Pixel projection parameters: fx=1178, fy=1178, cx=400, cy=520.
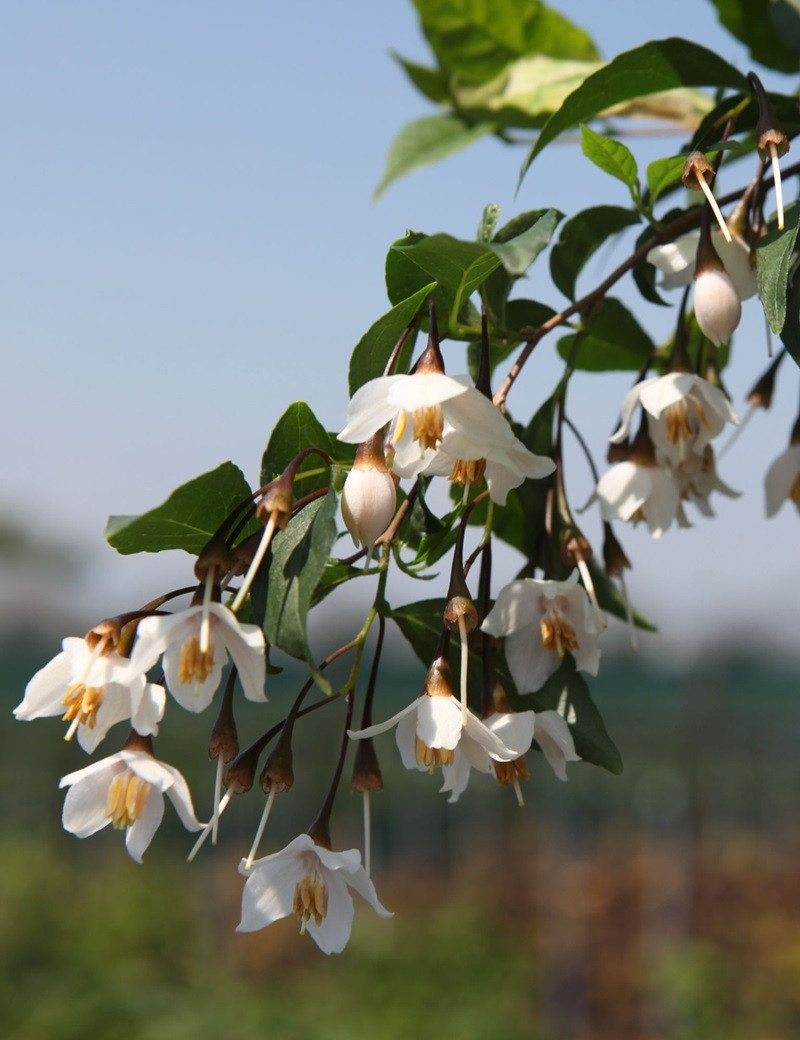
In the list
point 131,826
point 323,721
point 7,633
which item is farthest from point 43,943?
point 7,633

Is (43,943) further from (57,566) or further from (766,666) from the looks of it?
(57,566)

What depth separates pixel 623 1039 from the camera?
6488mm

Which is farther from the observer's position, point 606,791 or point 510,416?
point 606,791

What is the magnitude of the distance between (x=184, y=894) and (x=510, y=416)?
7.25 metres

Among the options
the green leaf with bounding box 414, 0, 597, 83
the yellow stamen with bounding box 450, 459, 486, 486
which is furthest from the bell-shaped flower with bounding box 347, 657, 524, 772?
the green leaf with bounding box 414, 0, 597, 83

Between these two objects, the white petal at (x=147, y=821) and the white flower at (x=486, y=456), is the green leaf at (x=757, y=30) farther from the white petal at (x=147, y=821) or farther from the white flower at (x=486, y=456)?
the white petal at (x=147, y=821)

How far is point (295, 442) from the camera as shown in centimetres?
59

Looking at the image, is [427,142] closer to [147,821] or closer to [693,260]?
[693,260]

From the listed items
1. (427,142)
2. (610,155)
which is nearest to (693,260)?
(610,155)

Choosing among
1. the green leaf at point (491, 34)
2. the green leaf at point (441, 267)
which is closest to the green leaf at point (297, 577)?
the green leaf at point (441, 267)

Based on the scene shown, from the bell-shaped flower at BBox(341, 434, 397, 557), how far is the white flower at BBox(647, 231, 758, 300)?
9.7 inches

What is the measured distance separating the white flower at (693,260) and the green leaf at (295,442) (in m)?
0.24

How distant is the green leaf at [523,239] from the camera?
1.72 ft

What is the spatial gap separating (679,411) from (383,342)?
230 millimetres
